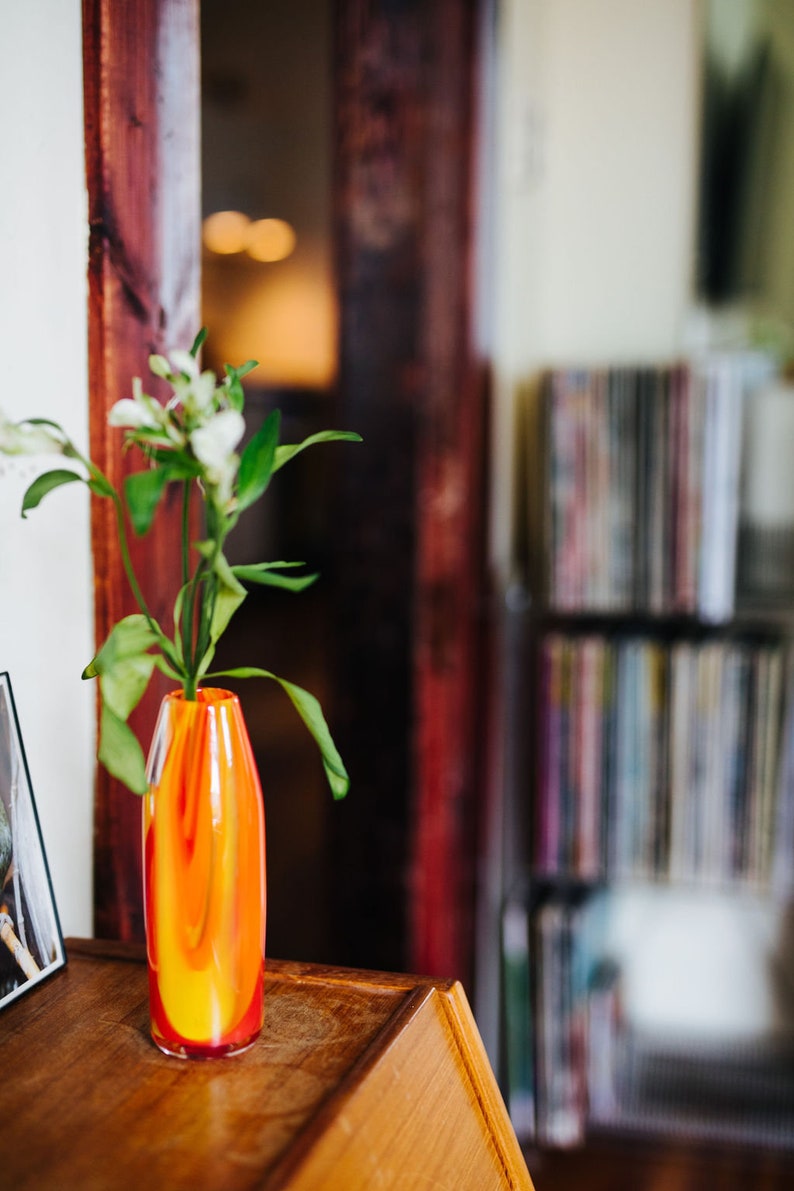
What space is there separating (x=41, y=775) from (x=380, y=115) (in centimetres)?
120

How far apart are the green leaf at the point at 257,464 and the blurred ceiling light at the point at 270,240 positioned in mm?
1248

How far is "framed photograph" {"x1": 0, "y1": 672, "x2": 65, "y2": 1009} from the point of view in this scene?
74cm

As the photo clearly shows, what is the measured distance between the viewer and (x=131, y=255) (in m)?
0.88

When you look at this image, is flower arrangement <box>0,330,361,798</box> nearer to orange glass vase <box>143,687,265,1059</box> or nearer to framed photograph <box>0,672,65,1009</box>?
orange glass vase <box>143,687,265,1059</box>

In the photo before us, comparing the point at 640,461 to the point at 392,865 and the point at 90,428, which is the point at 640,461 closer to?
the point at 392,865

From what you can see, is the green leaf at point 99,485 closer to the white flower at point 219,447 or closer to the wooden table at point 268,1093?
the white flower at point 219,447

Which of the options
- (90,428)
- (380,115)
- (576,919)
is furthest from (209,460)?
(576,919)

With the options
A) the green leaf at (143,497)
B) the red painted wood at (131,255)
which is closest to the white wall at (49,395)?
the red painted wood at (131,255)

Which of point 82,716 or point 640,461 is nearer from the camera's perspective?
point 82,716

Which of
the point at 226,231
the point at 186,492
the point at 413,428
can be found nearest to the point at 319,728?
the point at 186,492

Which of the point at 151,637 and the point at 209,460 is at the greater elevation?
the point at 209,460

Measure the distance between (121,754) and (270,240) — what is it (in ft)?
4.65

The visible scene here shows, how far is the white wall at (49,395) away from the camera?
2.63 feet

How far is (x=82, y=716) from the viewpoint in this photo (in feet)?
2.94
